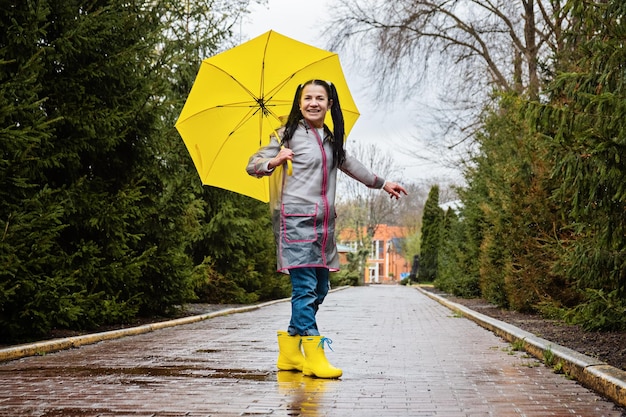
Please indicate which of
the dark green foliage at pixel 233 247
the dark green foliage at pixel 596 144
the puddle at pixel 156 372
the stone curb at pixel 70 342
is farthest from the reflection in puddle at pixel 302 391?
the dark green foliage at pixel 233 247

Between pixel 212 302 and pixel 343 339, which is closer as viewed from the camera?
pixel 343 339

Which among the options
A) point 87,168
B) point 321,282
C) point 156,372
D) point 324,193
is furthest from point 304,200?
point 87,168

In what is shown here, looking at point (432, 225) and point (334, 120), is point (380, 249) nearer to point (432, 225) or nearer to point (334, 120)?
point (432, 225)

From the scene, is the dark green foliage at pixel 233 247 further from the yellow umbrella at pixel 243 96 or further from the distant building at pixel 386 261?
the distant building at pixel 386 261

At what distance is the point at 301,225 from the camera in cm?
612

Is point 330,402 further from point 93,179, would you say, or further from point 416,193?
point 416,193

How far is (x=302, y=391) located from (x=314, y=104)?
2148mm

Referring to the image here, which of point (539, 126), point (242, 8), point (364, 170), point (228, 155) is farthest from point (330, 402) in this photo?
point (242, 8)

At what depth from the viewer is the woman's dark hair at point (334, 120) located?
6.40 meters

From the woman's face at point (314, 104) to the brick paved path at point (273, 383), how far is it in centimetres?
194

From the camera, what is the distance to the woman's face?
6355 millimetres

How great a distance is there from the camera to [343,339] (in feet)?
33.2

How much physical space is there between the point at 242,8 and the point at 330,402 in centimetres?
1568

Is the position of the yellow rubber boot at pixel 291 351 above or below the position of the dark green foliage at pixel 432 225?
below
